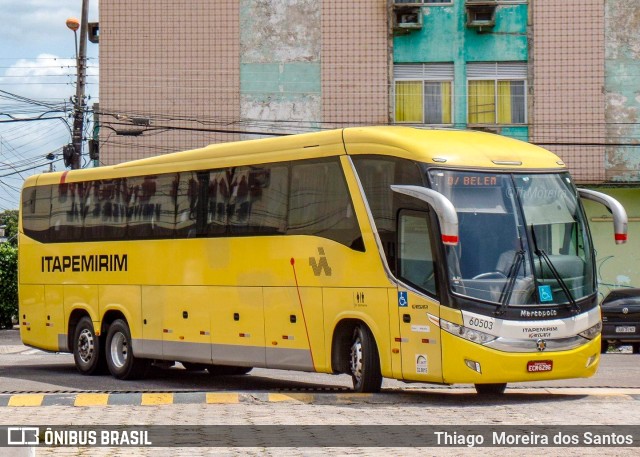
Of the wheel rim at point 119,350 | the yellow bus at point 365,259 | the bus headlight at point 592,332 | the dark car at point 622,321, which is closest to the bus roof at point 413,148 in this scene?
the yellow bus at point 365,259

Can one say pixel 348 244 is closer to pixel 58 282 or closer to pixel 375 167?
pixel 375 167

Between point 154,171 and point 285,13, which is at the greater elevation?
point 285,13

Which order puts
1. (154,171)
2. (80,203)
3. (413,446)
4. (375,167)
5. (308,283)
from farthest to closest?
(80,203) < (154,171) < (308,283) < (375,167) < (413,446)

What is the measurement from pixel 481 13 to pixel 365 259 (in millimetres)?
24890

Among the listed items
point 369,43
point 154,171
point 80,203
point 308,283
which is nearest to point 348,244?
point 308,283

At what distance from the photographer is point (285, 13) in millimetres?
39875

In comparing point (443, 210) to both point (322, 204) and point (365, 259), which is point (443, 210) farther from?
point (322, 204)

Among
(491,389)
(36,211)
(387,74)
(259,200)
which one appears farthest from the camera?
(387,74)

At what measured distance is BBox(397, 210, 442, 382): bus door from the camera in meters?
15.1

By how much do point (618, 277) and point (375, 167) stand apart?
24.5m

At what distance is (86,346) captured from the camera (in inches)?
875

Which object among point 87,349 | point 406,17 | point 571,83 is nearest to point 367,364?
point 87,349

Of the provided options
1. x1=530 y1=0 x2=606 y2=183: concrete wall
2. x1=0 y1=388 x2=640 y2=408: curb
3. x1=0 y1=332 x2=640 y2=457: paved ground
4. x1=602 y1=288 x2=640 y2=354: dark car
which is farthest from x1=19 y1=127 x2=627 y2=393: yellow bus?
x1=530 y1=0 x2=606 y2=183: concrete wall

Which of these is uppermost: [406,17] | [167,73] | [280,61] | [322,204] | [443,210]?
[406,17]
